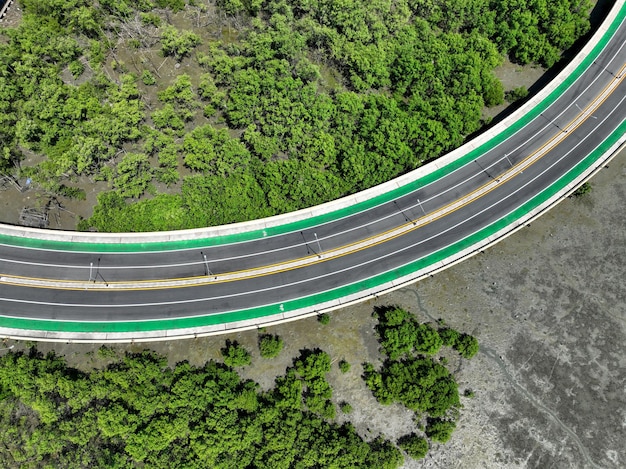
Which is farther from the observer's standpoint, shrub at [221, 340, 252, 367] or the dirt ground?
shrub at [221, 340, 252, 367]

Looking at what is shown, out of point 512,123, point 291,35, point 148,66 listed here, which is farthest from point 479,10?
point 148,66

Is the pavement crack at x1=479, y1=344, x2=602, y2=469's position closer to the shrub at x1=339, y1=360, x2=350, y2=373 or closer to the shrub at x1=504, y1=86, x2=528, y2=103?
the shrub at x1=339, y1=360, x2=350, y2=373

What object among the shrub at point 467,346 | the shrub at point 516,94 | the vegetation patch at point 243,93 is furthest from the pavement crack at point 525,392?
the shrub at point 516,94

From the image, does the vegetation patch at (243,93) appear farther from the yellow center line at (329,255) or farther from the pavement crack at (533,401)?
the pavement crack at (533,401)

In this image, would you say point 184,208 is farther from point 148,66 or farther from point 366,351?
point 366,351

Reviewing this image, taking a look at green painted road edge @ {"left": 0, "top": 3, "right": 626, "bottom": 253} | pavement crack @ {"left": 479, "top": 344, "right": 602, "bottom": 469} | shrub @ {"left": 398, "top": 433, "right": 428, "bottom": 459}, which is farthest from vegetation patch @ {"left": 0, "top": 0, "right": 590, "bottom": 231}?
shrub @ {"left": 398, "top": 433, "right": 428, "bottom": 459}

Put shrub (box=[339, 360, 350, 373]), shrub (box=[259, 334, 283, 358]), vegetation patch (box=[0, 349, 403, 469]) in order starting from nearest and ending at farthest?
1. vegetation patch (box=[0, 349, 403, 469])
2. shrub (box=[259, 334, 283, 358])
3. shrub (box=[339, 360, 350, 373])

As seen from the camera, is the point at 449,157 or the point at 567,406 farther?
the point at 449,157
